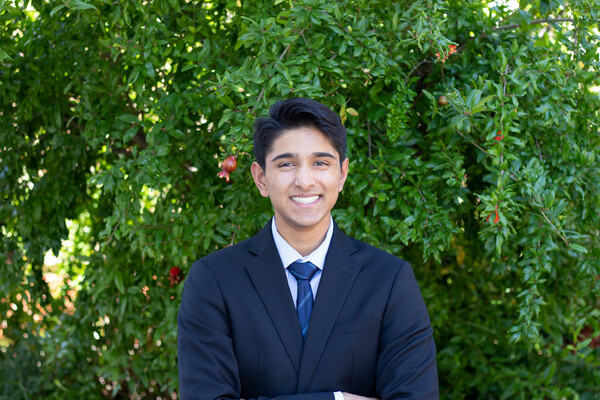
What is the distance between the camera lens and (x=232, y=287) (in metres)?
1.86

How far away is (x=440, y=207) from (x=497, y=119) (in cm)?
40

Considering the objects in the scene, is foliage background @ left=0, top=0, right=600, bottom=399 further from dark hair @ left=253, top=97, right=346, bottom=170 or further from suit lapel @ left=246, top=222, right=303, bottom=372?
suit lapel @ left=246, top=222, right=303, bottom=372

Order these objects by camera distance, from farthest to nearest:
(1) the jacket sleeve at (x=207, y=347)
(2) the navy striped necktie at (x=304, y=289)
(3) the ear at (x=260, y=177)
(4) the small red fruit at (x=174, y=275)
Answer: (4) the small red fruit at (x=174, y=275)
(3) the ear at (x=260, y=177)
(2) the navy striped necktie at (x=304, y=289)
(1) the jacket sleeve at (x=207, y=347)

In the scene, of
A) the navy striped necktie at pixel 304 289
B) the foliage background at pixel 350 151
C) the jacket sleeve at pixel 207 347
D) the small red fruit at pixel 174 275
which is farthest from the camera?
the small red fruit at pixel 174 275

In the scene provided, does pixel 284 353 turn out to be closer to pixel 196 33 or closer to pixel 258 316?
pixel 258 316

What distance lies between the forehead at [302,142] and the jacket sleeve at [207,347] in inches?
15.5

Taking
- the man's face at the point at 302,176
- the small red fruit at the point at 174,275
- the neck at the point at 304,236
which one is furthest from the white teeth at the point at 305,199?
the small red fruit at the point at 174,275

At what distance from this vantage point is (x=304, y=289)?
6.25 feet

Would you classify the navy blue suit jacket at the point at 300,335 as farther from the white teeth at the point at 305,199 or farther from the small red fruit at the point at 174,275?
the small red fruit at the point at 174,275

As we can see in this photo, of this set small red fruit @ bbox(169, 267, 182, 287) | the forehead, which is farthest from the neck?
small red fruit @ bbox(169, 267, 182, 287)

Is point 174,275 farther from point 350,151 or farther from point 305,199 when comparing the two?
point 305,199

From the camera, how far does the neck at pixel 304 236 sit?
1.93 meters

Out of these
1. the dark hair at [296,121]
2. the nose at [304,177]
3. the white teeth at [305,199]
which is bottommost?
the white teeth at [305,199]

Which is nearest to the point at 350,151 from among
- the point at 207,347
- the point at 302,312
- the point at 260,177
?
the point at 260,177
